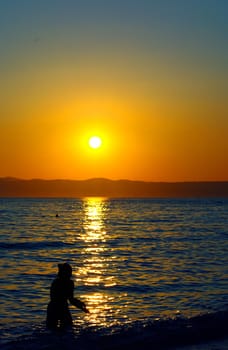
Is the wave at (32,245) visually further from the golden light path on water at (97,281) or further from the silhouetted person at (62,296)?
the silhouetted person at (62,296)

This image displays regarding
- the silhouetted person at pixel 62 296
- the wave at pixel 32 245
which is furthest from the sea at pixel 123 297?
the wave at pixel 32 245

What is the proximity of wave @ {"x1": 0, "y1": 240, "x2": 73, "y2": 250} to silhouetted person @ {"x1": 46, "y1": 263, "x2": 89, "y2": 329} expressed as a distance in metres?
26.2

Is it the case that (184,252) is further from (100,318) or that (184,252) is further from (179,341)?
(179,341)

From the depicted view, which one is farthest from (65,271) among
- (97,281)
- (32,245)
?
(32,245)

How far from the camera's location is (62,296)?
1288 centimetres

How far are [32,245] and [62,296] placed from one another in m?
29.3

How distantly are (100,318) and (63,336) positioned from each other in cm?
283

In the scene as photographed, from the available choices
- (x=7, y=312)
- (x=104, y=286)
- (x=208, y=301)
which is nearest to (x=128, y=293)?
(x=104, y=286)

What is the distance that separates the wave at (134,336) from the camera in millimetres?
12578

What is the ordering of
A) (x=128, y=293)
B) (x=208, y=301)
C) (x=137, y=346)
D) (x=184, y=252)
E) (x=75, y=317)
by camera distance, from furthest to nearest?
(x=184, y=252), (x=128, y=293), (x=208, y=301), (x=75, y=317), (x=137, y=346)

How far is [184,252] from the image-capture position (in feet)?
115

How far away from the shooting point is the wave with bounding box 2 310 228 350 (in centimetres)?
1258

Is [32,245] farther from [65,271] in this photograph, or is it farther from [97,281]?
[65,271]

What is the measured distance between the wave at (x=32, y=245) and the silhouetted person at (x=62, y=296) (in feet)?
86.0
